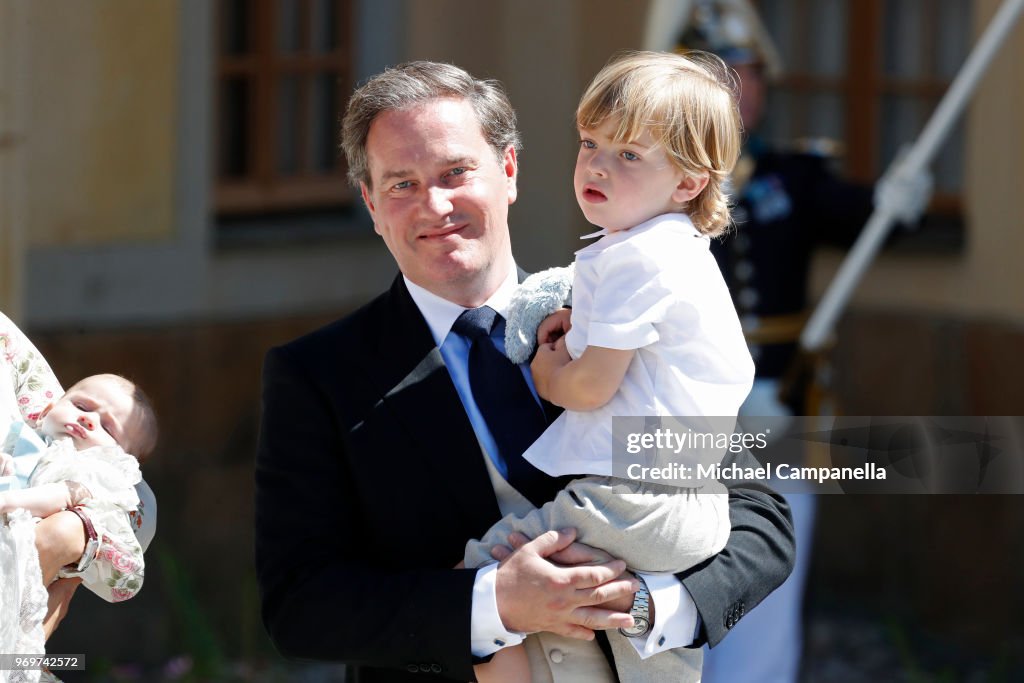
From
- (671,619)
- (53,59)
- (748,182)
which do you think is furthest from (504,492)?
(53,59)

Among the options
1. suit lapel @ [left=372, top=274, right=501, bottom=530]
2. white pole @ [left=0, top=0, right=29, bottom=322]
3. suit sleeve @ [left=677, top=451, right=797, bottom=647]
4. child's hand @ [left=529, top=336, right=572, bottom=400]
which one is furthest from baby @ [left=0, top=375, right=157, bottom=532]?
white pole @ [left=0, top=0, right=29, bottom=322]

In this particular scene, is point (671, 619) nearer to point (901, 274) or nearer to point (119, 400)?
point (119, 400)

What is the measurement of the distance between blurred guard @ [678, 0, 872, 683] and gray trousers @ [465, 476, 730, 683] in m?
2.84

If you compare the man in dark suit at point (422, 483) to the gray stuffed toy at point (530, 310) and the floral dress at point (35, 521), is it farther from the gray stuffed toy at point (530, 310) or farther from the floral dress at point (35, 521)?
the floral dress at point (35, 521)

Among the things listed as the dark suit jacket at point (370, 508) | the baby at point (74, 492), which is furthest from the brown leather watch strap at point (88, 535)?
Result: the dark suit jacket at point (370, 508)

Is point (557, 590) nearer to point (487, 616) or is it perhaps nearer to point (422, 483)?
point (487, 616)

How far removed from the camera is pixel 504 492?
8.56 ft

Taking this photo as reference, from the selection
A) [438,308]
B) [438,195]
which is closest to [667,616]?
[438,308]

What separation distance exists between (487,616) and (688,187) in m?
0.74

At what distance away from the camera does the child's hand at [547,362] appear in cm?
253

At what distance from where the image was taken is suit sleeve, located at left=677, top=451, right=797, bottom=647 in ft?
8.30

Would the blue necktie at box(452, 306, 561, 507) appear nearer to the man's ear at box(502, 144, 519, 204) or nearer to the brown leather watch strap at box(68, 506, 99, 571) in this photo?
the man's ear at box(502, 144, 519, 204)

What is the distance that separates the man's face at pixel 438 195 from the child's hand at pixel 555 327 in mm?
164

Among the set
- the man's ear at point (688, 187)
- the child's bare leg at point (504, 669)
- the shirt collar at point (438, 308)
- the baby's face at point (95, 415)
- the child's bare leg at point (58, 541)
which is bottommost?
the child's bare leg at point (504, 669)
